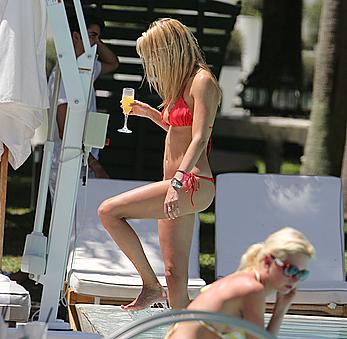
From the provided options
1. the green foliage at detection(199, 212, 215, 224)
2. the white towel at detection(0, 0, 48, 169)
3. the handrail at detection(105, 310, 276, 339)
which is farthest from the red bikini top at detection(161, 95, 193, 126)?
the green foliage at detection(199, 212, 215, 224)

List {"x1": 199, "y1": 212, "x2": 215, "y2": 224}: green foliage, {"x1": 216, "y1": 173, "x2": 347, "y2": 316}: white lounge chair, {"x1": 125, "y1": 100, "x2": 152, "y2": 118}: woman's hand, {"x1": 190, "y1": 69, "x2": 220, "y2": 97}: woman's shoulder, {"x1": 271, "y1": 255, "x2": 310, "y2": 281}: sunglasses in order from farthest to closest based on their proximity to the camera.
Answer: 1. {"x1": 199, "y1": 212, "x2": 215, "y2": 224}: green foliage
2. {"x1": 216, "y1": 173, "x2": 347, "y2": 316}: white lounge chair
3. {"x1": 125, "y1": 100, "x2": 152, "y2": 118}: woman's hand
4. {"x1": 190, "y1": 69, "x2": 220, "y2": 97}: woman's shoulder
5. {"x1": 271, "y1": 255, "x2": 310, "y2": 281}: sunglasses

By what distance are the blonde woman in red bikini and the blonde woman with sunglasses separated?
1246 mm

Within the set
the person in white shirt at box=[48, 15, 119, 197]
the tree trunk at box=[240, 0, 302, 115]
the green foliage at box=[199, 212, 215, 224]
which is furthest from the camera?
the tree trunk at box=[240, 0, 302, 115]

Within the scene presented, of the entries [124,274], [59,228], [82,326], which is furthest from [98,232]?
[59,228]

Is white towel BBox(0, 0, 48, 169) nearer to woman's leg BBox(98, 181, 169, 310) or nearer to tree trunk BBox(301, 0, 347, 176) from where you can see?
woman's leg BBox(98, 181, 169, 310)

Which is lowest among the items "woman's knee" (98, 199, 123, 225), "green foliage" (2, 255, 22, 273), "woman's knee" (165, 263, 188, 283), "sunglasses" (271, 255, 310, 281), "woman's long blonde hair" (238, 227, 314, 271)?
"green foliage" (2, 255, 22, 273)

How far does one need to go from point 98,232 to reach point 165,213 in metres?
2.08

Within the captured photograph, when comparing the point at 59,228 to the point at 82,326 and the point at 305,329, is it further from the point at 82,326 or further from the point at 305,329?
the point at 305,329

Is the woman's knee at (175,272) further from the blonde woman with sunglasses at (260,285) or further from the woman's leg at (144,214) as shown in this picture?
the blonde woman with sunglasses at (260,285)

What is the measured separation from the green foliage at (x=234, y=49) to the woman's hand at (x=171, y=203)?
60.6 feet

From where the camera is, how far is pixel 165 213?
5.13m

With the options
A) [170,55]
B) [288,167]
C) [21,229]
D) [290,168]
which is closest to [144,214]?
[170,55]

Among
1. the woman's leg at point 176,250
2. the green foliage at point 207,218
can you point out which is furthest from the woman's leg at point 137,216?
the green foliage at point 207,218

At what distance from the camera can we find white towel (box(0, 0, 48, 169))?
505 centimetres
